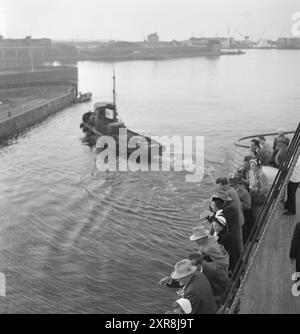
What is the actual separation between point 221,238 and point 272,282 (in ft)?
3.79

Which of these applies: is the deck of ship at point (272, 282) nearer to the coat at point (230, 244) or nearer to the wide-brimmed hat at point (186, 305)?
the coat at point (230, 244)

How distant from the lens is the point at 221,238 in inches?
330

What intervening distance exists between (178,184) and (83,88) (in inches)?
3511

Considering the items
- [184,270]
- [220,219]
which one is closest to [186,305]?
[184,270]

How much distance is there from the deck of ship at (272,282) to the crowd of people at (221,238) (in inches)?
18.4

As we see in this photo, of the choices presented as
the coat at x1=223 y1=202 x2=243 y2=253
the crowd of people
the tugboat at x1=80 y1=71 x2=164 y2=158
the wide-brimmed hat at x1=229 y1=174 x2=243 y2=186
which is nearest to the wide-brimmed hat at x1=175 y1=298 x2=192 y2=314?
the crowd of people

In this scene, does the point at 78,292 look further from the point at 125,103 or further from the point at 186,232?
the point at 125,103

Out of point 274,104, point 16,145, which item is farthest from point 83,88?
point 16,145

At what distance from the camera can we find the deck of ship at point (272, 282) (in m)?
7.50

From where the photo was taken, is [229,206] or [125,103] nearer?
[229,206]

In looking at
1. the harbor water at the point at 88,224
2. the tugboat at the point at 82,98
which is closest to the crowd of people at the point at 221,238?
the harbor water at the point at 88,224

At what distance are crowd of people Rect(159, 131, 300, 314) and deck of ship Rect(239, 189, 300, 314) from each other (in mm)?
467
